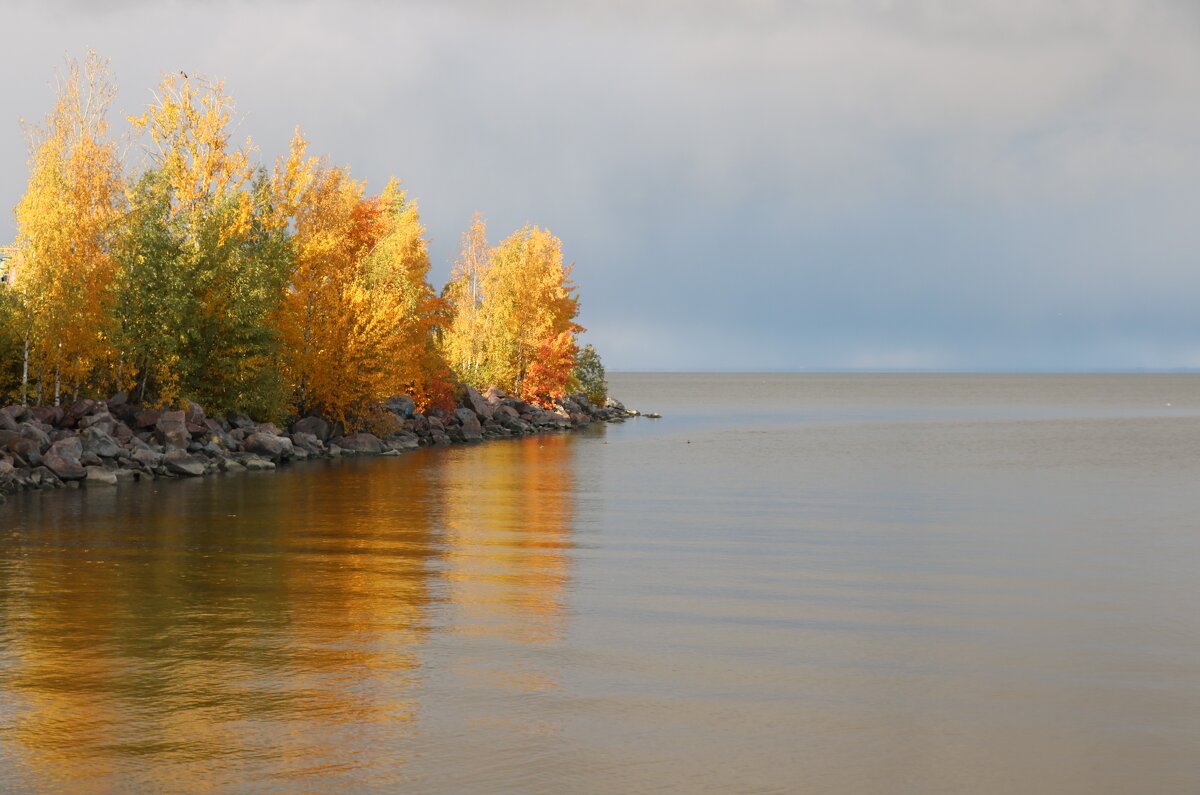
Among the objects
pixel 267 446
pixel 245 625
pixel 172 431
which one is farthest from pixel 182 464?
pixel 245 625

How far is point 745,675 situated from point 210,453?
3830 centimetres

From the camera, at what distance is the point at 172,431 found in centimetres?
4888

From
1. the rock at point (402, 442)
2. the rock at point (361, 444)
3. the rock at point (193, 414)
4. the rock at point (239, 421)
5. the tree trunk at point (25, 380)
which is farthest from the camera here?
the rock at point (402, 442)

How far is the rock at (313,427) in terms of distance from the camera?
195 ft

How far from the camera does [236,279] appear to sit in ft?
175

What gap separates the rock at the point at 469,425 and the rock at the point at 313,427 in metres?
13.3

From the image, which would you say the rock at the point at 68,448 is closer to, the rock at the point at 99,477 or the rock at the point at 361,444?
the rock at the point at 99,477

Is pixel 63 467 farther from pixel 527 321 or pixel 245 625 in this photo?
pixel 527 321

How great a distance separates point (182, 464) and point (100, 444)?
3008mm

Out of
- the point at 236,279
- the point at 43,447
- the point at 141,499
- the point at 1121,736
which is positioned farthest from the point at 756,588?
the point at 236,279

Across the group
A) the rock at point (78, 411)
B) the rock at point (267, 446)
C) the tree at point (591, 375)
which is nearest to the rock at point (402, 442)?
the rock at point (267, 446)

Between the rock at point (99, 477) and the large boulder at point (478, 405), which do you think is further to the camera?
the large boulder at point (478, 405)

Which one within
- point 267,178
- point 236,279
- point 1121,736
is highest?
point 267,178

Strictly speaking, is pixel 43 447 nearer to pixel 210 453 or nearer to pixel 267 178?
pixel 210 453
